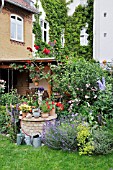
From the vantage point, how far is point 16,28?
14.8 metres

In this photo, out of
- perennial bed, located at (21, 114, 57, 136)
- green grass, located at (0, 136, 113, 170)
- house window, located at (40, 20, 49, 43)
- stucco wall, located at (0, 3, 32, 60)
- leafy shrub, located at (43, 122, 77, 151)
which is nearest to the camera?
green grass, located at (0, 136, 113, 170)

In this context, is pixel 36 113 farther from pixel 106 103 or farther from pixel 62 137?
pixel 106 103

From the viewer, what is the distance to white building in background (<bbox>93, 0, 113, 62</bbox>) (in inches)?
839

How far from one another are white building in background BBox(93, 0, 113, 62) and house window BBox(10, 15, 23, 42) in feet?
27.9

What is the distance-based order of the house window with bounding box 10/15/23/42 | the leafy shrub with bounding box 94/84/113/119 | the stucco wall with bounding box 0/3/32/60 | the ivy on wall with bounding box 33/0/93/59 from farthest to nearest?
the ivy on wall with bounding box 33/0/93/59
the house window with bounding box 10/15/23/42
the stucco wall with bounding box 0/3/32/60
the leafy shrub with bounding box 94/84/113/119

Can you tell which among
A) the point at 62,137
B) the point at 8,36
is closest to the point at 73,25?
the point at 8,36

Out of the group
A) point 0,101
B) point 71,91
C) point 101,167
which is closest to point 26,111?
point 71,91

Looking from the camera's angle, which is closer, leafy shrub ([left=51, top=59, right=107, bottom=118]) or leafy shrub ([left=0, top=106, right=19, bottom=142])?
leafy shrub ([left=0, top=106, right=19, bottom=142])

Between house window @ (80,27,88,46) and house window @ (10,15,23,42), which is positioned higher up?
house window @ (80,27,88,46)

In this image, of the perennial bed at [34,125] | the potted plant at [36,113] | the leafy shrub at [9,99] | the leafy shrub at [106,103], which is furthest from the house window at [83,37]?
the perennial bed at [34,125]

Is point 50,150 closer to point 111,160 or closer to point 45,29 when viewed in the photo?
point 111,160

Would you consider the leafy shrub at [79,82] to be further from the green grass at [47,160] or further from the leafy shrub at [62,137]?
the green grass at [47,160]

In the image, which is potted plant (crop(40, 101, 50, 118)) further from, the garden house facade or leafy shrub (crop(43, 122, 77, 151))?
the garden house facade

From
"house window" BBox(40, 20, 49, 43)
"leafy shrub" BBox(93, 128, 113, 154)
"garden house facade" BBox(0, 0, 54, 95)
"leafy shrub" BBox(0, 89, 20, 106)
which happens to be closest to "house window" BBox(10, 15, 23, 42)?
"garden house facade" BBox(0, 0, 54, 95)
